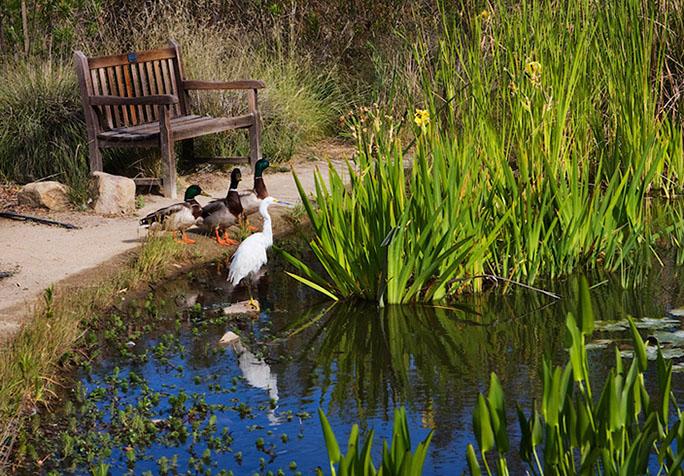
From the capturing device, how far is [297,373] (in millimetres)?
4820

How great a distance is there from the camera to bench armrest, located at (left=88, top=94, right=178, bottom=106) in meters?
8.55

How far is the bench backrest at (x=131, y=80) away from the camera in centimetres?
911

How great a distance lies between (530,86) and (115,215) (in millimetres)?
3454

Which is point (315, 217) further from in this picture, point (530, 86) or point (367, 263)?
point (530, 86)

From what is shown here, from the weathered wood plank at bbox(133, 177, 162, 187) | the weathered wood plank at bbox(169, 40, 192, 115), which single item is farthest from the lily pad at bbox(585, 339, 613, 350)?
the weathered wood plank at bbox(169, 40, 192, 115)

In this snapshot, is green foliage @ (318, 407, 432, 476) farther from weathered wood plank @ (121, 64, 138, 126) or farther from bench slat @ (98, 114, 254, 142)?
weathered wood plank @ (121, 64, 138, 126)

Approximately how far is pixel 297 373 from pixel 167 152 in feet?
13.6

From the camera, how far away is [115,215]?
8.12 m

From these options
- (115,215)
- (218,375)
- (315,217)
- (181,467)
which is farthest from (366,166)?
(115,215)

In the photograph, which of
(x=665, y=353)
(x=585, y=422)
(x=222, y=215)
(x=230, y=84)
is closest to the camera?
(x=585, y=422)

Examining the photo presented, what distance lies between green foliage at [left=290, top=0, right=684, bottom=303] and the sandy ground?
4.70 feet

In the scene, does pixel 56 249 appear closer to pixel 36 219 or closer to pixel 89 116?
pixel 36 219

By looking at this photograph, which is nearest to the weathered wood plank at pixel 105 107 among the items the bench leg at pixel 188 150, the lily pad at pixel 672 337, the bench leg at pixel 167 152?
the bench leg at pixel 167 152

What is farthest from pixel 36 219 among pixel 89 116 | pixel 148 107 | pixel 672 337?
pixel 672 337
